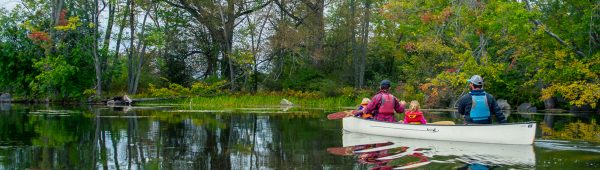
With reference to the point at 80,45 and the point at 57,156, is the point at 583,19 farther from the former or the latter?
the point at 80,45

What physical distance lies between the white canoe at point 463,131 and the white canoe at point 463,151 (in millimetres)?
140

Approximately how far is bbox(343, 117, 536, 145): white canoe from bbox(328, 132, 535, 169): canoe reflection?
16 cm

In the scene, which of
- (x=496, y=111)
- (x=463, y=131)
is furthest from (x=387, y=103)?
(x=496, y=111)

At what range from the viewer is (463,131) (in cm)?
1441

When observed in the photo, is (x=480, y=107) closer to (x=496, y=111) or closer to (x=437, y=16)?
(x=496, y=111)

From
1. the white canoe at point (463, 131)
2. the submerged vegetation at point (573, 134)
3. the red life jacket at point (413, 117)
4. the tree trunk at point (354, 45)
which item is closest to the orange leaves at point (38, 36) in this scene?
the tree trunk at point (354, 45)

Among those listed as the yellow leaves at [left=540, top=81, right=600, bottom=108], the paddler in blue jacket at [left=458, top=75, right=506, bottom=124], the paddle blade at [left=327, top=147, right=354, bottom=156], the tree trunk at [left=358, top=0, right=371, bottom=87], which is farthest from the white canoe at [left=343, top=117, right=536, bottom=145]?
the tree trunk at [left=358, top=0, right=371, bottom=87]

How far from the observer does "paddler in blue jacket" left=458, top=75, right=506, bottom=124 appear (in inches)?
542

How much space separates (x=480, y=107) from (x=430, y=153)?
209cm

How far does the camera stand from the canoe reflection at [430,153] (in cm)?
1106

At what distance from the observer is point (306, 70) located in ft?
128

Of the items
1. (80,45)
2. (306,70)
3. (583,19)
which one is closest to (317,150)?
(583,19)

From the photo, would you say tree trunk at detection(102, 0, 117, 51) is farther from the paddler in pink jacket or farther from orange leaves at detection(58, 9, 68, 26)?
the paddler in pink jacket

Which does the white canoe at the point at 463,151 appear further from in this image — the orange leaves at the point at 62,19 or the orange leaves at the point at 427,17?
the orange leaves at the point at 62,19
